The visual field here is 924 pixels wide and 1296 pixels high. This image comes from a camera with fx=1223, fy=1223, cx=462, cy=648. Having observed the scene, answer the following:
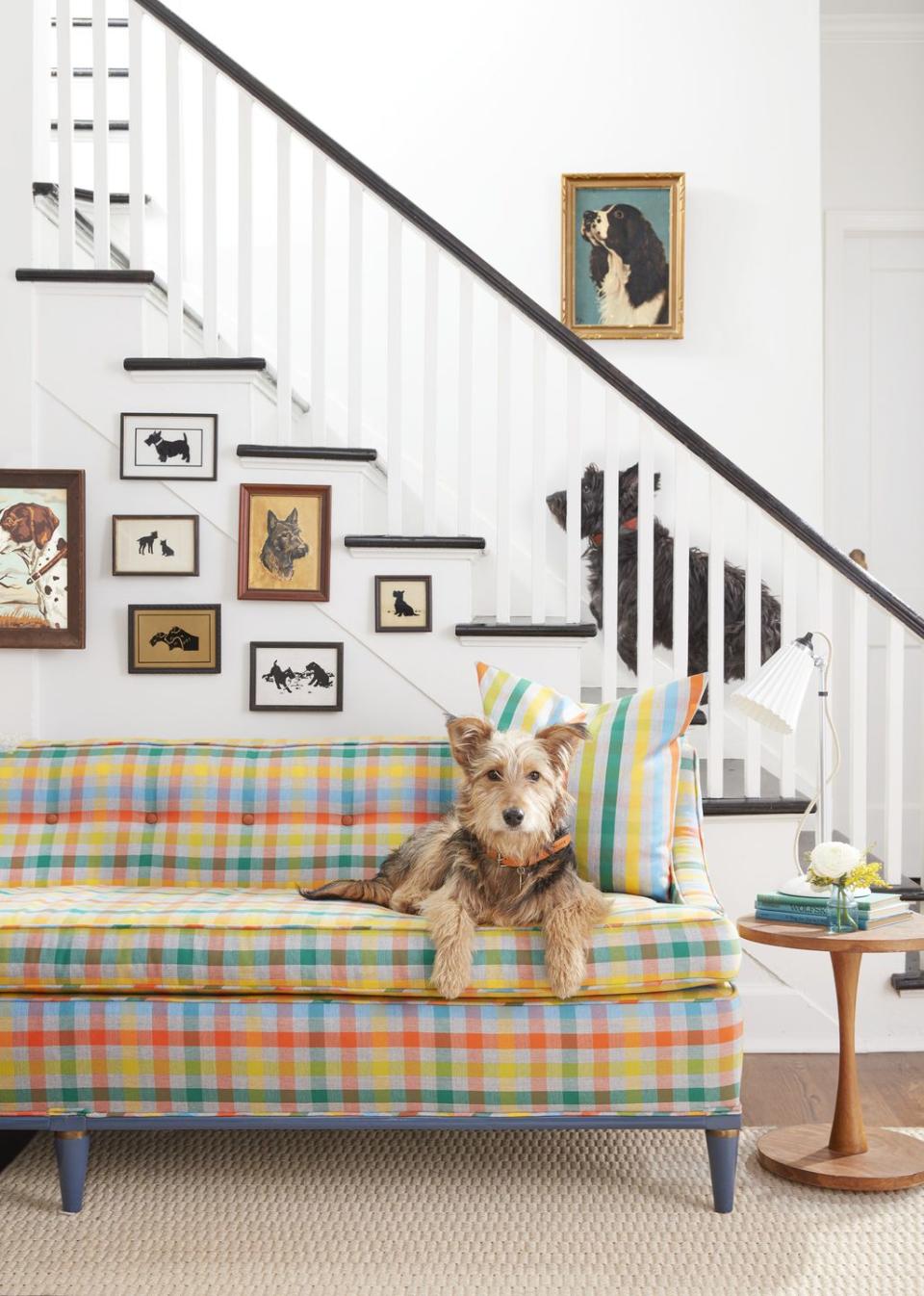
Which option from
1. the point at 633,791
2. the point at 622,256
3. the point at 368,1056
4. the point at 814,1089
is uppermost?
the point at 622,256

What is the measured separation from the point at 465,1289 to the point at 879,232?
4359 millimetres

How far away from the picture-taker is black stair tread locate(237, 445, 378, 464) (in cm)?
317

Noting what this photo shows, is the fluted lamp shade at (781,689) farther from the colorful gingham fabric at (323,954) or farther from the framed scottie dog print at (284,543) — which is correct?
the framed scottie dog print at (284,543)

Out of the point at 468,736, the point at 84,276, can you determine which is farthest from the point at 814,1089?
the point at 84,276

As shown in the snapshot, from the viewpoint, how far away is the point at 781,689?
2.51 m

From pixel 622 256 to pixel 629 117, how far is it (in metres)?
0.51

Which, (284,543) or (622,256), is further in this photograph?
(622,256)

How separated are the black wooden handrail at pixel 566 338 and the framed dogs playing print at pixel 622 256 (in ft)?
4.39

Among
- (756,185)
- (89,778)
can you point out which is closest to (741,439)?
(756,185)

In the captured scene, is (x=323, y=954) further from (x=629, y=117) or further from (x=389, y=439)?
(x=629, y=117)

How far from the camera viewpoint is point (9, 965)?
7.24 ft

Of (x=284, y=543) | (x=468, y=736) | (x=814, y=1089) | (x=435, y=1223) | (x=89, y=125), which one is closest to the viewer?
(x=435, y=1223)

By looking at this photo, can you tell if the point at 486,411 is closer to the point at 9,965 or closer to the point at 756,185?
the point at 756,185

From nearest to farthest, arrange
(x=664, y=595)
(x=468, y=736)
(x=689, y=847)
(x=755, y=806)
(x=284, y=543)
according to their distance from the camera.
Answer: (x=468, y=736), (x=689, y=847), (x=755, y=806), (x=284, y=543), (x=664, y=595)
